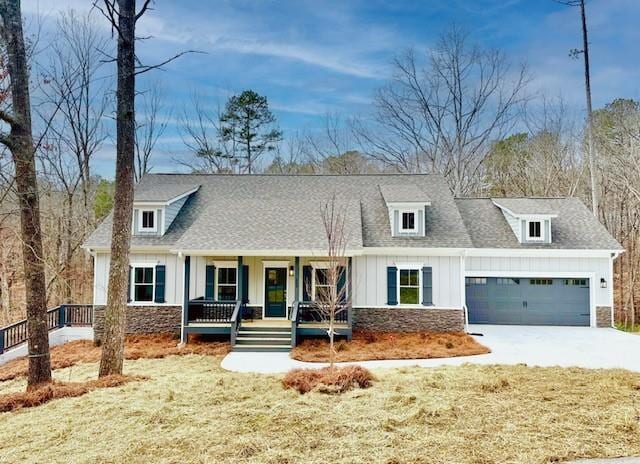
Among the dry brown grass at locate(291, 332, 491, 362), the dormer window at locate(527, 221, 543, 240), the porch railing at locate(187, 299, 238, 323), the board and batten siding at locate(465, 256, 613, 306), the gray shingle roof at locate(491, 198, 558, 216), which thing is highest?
the gray shingle roof at locate(491, 198, 558, 216)

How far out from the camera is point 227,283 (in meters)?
14.8

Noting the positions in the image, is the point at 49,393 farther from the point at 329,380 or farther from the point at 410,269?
the point at 410,269

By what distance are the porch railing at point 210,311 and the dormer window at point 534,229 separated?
11.4 m

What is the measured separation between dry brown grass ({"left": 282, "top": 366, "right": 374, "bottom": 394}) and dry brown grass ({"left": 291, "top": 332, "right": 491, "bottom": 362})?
113 inches

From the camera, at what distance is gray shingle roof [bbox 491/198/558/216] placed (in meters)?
15.8

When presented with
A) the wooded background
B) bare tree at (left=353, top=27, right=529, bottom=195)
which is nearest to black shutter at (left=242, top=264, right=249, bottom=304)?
the wooded background

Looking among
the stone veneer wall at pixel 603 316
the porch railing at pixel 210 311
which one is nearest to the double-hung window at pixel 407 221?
the porch railing at pixel 210 311

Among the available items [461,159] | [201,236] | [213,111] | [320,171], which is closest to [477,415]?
[201,236]

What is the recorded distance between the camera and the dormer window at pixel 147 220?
1523 centimetres

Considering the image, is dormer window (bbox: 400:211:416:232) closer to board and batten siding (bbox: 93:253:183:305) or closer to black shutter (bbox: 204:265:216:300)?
black shutter (bbox: 204:265:216:300)

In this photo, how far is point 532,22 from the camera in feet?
67.5

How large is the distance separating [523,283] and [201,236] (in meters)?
12.0

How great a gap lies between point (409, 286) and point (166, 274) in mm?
8624

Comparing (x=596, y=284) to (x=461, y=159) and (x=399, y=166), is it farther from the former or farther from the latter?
(x=399, y=166)
